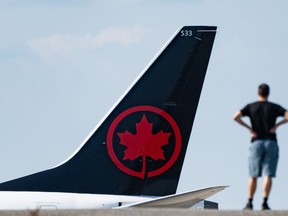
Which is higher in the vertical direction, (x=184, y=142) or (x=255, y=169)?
(x=184, y=142)

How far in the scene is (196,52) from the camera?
123 feet

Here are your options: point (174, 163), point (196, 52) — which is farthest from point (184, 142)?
point (196, 52)

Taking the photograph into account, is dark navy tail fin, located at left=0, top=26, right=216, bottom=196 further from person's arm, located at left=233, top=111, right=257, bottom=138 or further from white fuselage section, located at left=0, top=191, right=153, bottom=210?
person's arm, located at left=233, top=111, right=257, bottom=138

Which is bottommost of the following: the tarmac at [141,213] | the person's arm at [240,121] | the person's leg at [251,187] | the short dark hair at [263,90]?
the tarmac at [141,213]

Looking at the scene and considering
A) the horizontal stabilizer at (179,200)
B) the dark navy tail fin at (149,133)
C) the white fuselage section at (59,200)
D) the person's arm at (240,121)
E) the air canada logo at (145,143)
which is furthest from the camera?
the air canada logo at (145,143)

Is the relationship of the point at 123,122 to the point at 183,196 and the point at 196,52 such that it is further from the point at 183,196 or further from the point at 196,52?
the point at 183,196

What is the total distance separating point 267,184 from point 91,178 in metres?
16.4

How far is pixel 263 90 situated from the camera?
65.3ft

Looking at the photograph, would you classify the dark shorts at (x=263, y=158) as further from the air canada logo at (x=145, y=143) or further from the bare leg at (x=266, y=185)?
the air canada logo at (x=145, y=143)

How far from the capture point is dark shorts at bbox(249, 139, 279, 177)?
19938 millimetres

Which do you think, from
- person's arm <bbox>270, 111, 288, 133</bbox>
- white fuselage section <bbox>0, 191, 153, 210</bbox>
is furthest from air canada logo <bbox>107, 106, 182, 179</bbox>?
person's arm <bbox>270, 111, 288, 133</bbox>

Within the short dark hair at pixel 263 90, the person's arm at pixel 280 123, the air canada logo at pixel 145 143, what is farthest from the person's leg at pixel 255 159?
the air canada logo at pixel 145 143

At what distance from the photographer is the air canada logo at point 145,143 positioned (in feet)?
119

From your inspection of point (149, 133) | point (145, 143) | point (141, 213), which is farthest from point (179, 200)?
point (141, 213)
